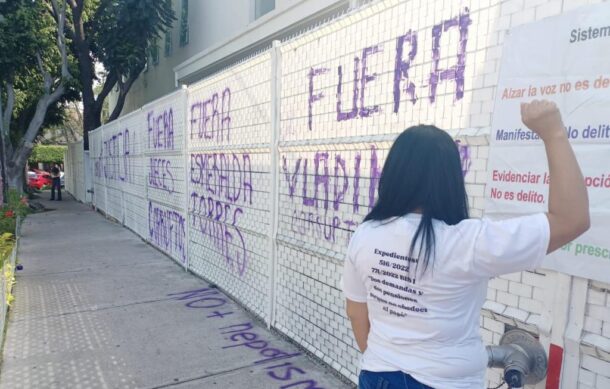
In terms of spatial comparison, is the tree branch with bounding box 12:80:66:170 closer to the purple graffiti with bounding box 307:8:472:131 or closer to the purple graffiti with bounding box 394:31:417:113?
the purple graffiti with bounding box 307:8:472:131

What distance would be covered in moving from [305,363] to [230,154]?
8.22ft

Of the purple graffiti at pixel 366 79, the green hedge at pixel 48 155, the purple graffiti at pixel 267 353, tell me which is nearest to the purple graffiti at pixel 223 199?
the purple graffiti at pixel 267 353

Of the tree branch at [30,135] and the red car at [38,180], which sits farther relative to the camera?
the red car at [38,180]

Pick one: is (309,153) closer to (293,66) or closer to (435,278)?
(293,66)

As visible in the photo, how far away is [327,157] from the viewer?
3541 mm

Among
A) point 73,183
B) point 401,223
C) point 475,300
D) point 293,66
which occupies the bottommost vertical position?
point 73,183

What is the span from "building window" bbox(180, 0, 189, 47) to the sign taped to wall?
15.1 m

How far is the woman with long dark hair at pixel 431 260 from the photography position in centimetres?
128

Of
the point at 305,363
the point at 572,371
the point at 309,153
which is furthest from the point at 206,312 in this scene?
the point at 572,371

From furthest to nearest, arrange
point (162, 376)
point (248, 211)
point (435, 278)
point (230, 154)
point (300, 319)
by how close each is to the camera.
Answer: point (230, 154)
point (248, 211)
point (300, 319)
point (162, 376)
point (435, 278)

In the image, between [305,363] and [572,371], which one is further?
[305,363]

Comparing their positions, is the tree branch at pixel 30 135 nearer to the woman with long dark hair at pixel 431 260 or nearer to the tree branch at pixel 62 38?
the tree branch at pixel 62 38

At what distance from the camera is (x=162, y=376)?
348 centimetres

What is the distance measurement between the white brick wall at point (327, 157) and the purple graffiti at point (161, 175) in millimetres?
887
